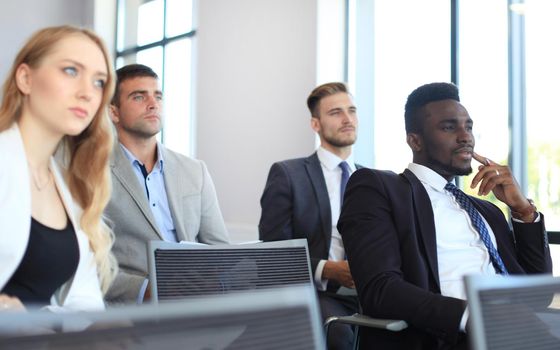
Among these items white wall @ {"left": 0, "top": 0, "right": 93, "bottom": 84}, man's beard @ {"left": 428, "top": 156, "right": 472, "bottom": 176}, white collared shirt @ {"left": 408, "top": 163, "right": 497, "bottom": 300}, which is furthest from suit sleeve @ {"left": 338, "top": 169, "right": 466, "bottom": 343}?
white wall @ {"left": 0, "top": 0, "right": 93, "bottom": 84}

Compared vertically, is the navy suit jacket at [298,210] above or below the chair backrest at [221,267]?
above

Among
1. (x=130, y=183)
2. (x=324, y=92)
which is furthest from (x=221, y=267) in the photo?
(x=324, y=92)

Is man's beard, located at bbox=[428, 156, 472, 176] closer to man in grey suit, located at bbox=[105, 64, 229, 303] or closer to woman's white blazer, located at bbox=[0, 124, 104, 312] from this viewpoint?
man in grey suit, located at bbox=[105, 64, 229, 303]

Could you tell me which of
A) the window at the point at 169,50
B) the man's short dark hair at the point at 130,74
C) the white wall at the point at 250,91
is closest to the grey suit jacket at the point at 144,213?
the man's short dark hair at the point at 130,74

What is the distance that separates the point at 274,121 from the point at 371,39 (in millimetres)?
1074

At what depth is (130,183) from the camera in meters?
2.79

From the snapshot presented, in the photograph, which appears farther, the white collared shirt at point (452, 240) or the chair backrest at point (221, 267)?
the white collared shirt at point (452, 240)

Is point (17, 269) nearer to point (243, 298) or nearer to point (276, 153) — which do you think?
point (243, 298)

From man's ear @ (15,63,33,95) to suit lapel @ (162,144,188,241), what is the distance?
122cm

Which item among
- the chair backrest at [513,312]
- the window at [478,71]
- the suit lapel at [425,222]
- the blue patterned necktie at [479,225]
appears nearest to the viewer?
the chair backrest at [513,312]

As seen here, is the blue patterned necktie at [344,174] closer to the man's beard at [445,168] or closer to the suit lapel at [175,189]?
the suit lapel at [175,189]

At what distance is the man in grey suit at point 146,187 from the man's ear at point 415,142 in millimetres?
977

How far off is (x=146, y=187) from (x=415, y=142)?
1.20 meters

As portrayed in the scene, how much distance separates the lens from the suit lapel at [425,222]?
7.33ft
